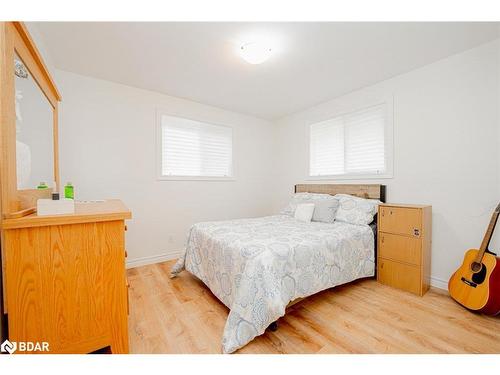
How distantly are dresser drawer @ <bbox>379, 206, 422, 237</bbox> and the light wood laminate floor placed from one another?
0.62 metres

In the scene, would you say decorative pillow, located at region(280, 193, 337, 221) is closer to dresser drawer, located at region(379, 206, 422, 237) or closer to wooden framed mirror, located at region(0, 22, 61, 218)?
dresser drawer, located at region(379, 206, 422, 237)

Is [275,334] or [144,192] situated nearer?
[275,334]

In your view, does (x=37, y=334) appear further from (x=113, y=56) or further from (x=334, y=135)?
(x=334, y=135)

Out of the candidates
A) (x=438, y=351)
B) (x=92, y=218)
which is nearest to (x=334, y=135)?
(x=438, y=351)

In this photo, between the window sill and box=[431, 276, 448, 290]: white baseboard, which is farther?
the window sill

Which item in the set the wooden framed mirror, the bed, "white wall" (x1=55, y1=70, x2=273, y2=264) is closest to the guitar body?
the bed

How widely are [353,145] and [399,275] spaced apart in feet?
5.64

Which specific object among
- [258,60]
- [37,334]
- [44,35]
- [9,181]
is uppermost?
[44,35]

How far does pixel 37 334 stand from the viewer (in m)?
1.01

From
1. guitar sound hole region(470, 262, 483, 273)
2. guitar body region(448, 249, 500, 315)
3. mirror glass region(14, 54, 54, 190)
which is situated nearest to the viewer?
mirror glass region(14, 54, 54, 190)

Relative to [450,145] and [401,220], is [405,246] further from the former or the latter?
[450,145]

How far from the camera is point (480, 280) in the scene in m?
1.78

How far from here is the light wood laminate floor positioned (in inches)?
56.1

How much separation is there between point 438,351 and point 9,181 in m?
2.61
